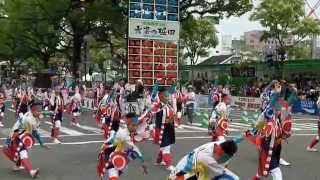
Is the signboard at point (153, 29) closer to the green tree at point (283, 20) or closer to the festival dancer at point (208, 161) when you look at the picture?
the green tree at point (283, 20)

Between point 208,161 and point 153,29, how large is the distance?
2240 centimetres

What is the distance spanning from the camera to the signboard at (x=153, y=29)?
92.0 ft

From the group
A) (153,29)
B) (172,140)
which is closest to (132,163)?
(172,140)

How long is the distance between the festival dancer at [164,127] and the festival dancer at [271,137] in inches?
103

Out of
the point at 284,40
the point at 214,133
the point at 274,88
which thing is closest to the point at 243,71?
the point at 284,40

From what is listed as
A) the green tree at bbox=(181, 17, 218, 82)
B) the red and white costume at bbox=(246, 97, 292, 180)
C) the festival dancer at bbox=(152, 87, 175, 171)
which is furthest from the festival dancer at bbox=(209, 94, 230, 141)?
the green tree at bbox=(181, 17, 218, 82)

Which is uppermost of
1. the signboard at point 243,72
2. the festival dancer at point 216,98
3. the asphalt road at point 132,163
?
the signboard at point 243,72

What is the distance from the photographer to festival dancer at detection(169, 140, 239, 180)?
6.16 metres

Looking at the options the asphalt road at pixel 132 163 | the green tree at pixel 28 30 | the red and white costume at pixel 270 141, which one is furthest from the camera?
the green tree at pixel 28 30

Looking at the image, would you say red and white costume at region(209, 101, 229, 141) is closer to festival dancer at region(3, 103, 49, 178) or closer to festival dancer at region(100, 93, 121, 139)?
festival dancer at region(100, 93, 121, 139)

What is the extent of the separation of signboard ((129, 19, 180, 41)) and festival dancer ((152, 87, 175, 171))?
15305 mm

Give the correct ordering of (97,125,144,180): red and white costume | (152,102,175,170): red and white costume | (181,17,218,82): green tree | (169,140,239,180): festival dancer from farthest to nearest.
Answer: (181,17,218,82): green tree, (152,102,175,170): red and white costume, (97,125,144,180): red and white costume, (169,140,239,180): festival dancer

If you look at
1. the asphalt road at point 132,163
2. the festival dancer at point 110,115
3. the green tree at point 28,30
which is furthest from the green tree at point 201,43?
the festival dancer at point 110,115

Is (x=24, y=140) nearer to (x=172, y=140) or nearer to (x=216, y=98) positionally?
(x=172, y=140)
